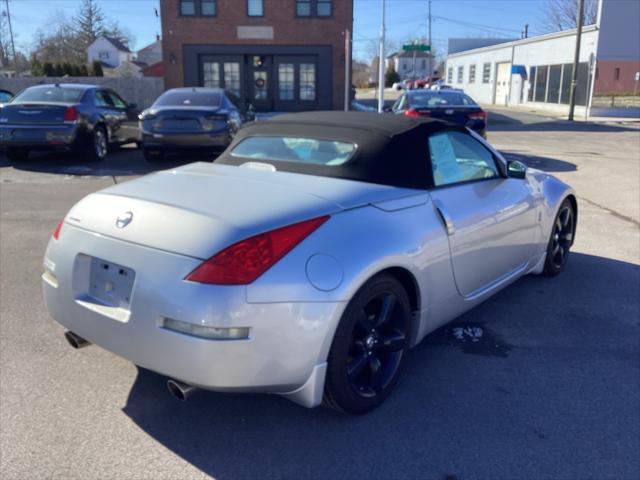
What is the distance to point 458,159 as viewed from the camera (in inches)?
160

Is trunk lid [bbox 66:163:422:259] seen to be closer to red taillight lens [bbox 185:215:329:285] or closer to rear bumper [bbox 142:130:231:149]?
red taillight lens [bbox 185:215:329:285]

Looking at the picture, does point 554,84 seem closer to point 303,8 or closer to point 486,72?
point 486,72

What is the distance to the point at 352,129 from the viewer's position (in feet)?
12.1

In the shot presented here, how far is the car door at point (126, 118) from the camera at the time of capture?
12781mm

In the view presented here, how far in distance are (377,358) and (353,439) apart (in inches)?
18.1

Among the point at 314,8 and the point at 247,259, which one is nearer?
the point at 247,259

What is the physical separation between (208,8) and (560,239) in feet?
83.4

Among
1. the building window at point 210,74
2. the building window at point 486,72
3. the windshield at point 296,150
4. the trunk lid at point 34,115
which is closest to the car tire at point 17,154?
the trunk lid at point 34,115

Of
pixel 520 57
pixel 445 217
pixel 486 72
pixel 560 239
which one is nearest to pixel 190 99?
pixel 560 239

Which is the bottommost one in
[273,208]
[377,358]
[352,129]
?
[377,358]

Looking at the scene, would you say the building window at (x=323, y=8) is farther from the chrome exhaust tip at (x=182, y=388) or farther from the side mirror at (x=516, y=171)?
the chrome exhaust tip at (x=182, y=388)

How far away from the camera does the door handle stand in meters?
3.48

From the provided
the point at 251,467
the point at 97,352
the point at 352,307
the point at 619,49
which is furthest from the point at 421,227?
the point at 619,49

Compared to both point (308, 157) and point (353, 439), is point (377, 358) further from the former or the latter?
point (308, 157)
